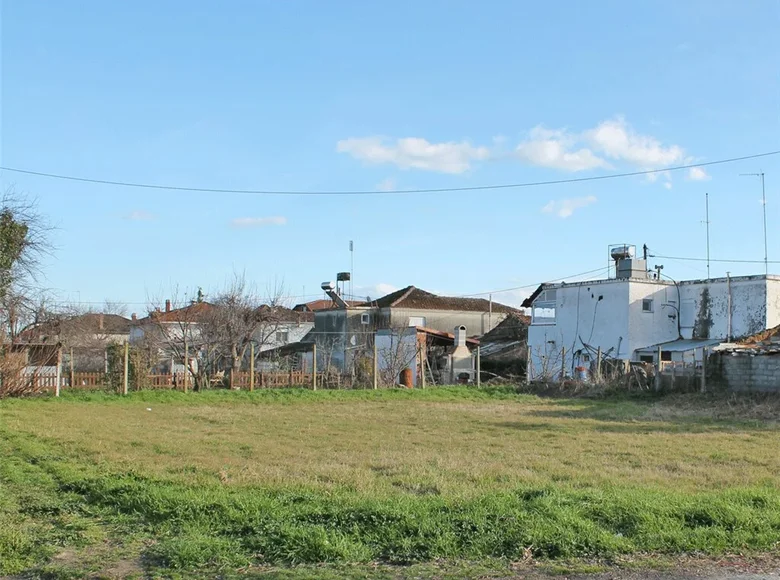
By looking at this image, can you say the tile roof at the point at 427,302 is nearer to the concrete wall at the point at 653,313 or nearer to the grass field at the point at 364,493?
the concrete wall at the point at 653,313

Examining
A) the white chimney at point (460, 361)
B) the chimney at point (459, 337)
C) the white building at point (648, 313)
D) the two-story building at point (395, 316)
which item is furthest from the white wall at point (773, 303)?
the two-story building at point (395, 316)

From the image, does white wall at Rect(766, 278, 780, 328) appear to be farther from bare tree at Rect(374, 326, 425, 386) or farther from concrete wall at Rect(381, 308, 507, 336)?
concrete wall at Rect(381, 308, 507, 336)

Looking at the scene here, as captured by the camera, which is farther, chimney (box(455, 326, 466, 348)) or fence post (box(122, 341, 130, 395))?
chimney (box(455, 326, 466, 348))

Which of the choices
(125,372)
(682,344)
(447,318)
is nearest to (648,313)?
(682,344)

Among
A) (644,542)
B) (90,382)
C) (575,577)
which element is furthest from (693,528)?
(90,382)

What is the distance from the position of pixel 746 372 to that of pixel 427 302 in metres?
32.6

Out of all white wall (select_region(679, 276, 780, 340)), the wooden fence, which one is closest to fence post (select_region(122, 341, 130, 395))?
the wooden fence

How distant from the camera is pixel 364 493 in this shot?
930 centimetres

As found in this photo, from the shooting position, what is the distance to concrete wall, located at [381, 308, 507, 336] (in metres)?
56.6

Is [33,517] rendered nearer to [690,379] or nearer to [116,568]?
[116,568]

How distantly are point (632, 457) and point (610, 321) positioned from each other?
Result: 3144 cm

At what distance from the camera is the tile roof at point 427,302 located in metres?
57.3

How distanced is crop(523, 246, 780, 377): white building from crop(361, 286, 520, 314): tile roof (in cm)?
1271

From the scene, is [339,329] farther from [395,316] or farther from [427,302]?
[427,302]
